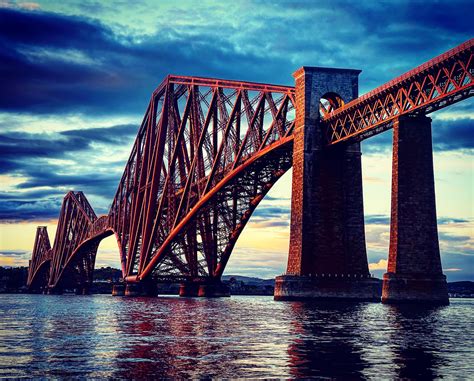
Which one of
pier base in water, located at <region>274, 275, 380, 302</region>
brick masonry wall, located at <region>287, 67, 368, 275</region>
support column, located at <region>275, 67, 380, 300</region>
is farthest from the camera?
brick masonry wall, located at <region>287, 67, 368, 275</region>

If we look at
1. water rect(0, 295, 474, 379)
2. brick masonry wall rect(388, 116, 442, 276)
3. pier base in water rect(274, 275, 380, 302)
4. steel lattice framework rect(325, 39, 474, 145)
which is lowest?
water rect(0, 295, 474, 379)

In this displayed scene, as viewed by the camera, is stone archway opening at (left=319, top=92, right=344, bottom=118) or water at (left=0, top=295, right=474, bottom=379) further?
stone archway opening at (left=319, top=92, right=344, bottom=118)

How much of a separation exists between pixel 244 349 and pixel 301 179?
46517 millimetres

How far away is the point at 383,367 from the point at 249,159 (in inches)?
2629

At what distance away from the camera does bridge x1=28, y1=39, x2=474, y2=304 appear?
60.7m

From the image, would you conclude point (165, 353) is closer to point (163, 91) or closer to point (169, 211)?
point (169, 211)

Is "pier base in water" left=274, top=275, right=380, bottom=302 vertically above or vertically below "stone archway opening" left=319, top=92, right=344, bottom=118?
below

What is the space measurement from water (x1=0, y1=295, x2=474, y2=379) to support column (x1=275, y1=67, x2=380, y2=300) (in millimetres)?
24084

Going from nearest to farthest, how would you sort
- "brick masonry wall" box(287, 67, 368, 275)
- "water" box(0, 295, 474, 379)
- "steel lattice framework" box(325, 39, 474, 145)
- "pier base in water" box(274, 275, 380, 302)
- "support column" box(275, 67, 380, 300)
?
"water" box(0, 295, 474, 379)
"steel lattice framework" box(325, 39, 474, 145)
"pier base in water" box(274, 275, 380, 302)
"support column" box(275, 67, 380, 300)
"brick masonry wall" box(287, 67, 368, 275)

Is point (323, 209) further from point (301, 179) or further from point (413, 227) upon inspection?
point (413, 227)

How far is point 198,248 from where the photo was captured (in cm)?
11144

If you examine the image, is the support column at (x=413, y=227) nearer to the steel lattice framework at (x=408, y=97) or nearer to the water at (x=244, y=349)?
the steel lattice framework at (x=408, y=97)

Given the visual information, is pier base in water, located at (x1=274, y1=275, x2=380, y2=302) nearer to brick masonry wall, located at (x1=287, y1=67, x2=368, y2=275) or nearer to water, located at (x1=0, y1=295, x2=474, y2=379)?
brick masonry wall, located at (x1=287, y1=67, x2=368, y2=275)

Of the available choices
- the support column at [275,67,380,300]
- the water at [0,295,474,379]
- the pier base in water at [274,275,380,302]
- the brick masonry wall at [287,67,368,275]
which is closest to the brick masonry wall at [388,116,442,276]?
the water at [0,295,474,379]
